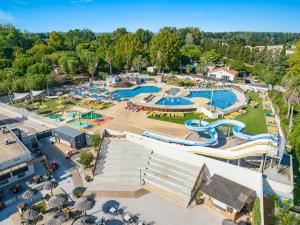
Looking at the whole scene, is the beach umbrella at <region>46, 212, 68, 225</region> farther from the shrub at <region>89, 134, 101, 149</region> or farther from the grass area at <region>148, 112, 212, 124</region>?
the grass area at <region>148, 112, 212, 124</region>

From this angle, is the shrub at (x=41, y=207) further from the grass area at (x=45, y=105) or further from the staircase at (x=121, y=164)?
the grass area at (x=45, y=105)

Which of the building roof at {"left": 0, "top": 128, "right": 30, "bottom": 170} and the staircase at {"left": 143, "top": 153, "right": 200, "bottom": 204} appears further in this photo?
the building roof at {"left": 0, "top": 128, "right": 30, "bottom": 170}

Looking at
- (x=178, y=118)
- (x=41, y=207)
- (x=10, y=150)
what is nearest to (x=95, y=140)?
(x=10, y=150)

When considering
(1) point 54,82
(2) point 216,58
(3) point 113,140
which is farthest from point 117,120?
(2) point 216,58

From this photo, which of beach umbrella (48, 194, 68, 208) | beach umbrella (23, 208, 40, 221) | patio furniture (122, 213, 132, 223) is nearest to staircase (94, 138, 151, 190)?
patio furniture (122, 213, 132, 223)

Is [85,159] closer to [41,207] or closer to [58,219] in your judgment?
[41,207]

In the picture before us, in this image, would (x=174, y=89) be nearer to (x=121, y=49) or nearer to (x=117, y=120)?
(x=117, y=120)

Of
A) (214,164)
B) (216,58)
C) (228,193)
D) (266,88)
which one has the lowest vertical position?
(228,193)
